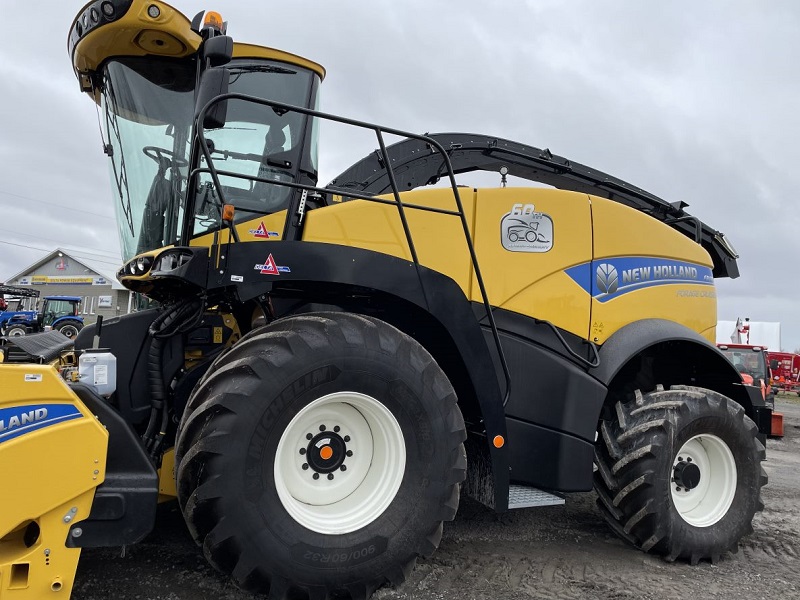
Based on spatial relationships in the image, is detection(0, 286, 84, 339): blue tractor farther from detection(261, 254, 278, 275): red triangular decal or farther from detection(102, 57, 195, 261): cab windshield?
detection(261, 254, 278, 275): red triangular decal

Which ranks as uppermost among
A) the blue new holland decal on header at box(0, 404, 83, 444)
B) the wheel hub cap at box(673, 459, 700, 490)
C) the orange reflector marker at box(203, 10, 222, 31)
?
the orange reflector marker at box(203, 10, 222, 31)

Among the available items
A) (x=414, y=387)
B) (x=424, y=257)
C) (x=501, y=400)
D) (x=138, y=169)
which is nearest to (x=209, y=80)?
(x=138, y=169)

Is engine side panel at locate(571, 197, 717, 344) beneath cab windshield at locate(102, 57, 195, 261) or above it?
beneath

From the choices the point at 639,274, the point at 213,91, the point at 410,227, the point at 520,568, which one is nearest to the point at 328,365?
the point at 410,227

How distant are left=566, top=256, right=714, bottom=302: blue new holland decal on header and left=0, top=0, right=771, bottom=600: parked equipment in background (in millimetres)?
18

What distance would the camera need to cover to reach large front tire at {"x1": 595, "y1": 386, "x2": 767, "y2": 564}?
355 centimetres

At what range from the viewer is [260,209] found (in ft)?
10.9

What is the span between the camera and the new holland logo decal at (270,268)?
273 centimetres

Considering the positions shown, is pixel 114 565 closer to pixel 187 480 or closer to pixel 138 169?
pixel 187 480

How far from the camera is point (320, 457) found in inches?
110

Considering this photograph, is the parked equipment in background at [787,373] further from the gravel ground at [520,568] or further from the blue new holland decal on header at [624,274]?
the blue new holland decal on header at [624,274]

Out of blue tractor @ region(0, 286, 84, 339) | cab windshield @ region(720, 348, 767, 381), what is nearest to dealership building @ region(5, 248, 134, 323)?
blue tractor @ region(0, 286, 84, 339)

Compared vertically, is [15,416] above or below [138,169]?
below

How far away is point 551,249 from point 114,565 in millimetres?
3078
